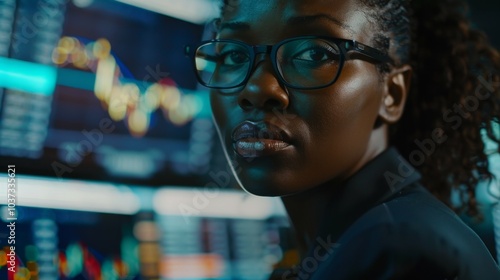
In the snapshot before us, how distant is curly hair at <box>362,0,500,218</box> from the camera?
1242 millimetres

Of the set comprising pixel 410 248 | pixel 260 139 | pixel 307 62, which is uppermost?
pixel 307 62

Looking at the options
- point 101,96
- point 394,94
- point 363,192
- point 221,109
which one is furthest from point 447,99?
point 101,96

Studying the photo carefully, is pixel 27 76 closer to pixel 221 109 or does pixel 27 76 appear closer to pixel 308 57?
pixel 221 109

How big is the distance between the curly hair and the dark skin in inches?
10.3

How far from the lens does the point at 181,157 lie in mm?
1893

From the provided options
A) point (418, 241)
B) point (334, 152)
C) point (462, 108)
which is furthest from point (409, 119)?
point (418, 241)

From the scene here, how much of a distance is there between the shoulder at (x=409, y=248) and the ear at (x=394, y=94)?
0.25 metres

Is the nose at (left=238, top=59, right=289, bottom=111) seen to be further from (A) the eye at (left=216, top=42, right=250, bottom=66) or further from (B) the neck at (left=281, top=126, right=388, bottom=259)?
(B) the neck at (left=281, top=126, right=388, bottom=259)

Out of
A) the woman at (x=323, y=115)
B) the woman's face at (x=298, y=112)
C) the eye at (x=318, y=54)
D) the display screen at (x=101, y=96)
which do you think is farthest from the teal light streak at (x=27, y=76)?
the eye at (x=318, y=54)

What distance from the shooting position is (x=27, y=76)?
58.5 inches

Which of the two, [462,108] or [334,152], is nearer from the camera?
[334,152]

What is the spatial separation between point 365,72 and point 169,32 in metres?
1.00

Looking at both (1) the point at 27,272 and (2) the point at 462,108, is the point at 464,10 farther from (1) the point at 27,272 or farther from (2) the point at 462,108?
(1) the point at 27,272

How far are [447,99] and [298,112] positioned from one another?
0.47 metres
